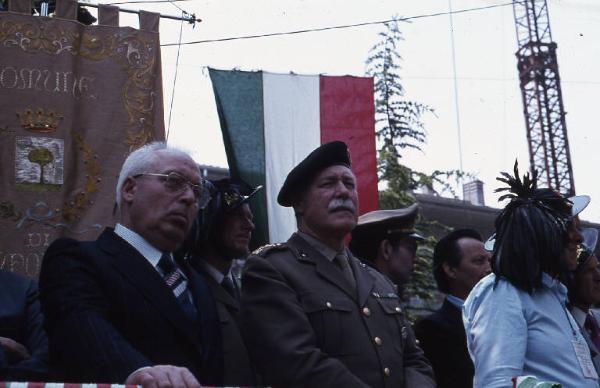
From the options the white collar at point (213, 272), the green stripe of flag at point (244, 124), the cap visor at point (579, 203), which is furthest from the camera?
the green stripe of flag at point (244, 124)

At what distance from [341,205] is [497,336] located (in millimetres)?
838

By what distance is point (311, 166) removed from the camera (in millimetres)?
3504

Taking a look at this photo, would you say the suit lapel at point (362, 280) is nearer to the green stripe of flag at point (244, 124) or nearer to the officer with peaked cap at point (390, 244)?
the officer with peaked cap at point (390, 244)

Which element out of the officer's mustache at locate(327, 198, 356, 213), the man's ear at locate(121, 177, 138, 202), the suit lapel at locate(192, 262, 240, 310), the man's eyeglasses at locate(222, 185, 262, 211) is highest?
the man's eyeglasses at locate(222, 185, 262, 211)

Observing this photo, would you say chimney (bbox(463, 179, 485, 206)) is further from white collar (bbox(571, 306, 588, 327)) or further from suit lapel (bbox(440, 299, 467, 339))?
suit lapel (bbox(440, 299, 467, 339))

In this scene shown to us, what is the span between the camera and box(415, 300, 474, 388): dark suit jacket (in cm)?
421

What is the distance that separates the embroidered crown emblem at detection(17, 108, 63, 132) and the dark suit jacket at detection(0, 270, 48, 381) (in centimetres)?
150

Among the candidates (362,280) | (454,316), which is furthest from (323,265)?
(454,316)

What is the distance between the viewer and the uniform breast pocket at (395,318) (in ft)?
10.9

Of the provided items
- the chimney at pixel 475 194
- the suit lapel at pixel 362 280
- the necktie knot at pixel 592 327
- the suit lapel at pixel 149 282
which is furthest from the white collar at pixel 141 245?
the chimney at pixel 475 194

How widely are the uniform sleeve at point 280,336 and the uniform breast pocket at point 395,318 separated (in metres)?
0.43

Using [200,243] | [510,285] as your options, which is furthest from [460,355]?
[200,243]

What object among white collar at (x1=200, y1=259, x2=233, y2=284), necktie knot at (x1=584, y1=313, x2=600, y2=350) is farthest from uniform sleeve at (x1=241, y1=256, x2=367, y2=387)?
necktie knot at (x1=584, y1=313, x2=600, y2=350)

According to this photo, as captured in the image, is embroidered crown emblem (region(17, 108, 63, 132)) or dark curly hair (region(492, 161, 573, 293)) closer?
dark curly hair (region(492, 161, 573, 293))
